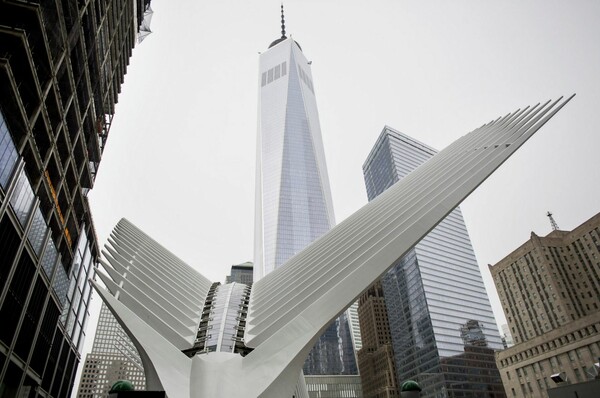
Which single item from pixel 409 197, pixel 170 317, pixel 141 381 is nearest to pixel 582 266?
pixel 409 197

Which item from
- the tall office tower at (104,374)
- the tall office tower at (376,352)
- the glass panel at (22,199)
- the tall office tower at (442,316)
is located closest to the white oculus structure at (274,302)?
the glass panel at (22,199)

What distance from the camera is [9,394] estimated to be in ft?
87.4

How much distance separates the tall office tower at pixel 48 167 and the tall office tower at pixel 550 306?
68.1 m

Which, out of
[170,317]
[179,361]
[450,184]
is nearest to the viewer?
[179,361]

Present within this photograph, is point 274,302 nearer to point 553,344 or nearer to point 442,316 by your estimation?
point 553,344

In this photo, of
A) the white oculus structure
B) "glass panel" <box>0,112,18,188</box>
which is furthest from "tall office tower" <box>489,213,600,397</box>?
"glass panel" <box>0,112,18,188</box>

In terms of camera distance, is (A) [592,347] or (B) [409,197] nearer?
(B) [409,197]

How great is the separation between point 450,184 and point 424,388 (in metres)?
108

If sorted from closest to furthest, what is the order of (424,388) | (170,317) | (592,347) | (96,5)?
(170,317) → (96,5) → (592,347) → (424,388)

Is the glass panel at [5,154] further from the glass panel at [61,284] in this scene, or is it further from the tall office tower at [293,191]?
the tall office tower at [293,191]

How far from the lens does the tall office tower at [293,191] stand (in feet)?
486

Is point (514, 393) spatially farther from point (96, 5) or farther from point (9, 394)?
point (96, 5)

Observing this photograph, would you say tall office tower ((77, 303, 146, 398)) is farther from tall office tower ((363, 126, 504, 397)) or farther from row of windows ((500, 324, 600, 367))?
row of windows ((500, 324, 600, 367))

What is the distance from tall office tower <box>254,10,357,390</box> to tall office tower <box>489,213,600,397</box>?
6532cm
